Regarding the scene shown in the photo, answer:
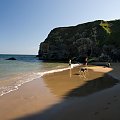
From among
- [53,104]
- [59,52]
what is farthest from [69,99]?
[59,52]

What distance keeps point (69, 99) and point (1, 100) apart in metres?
3.64

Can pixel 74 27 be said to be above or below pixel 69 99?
above

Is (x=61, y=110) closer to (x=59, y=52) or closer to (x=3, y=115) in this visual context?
(x=3, y=115)

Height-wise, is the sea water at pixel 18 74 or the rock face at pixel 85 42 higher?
the rock face at pixel 85 42

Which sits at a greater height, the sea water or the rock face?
the rock face

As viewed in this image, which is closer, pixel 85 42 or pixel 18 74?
pixel 18 74

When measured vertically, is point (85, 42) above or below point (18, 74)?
above

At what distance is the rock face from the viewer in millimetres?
76562

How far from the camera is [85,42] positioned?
3231 inches

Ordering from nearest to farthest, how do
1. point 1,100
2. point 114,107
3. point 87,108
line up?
1. point 114,107
2. point 87,108
3. point 1,100

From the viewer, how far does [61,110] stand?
10023 millimetres

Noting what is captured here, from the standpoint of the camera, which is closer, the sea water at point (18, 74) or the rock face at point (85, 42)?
the sea water at point (18, 74)

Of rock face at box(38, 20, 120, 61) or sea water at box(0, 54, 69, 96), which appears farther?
rock face at box(38, 20, 120, 61)

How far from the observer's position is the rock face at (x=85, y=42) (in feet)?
251
